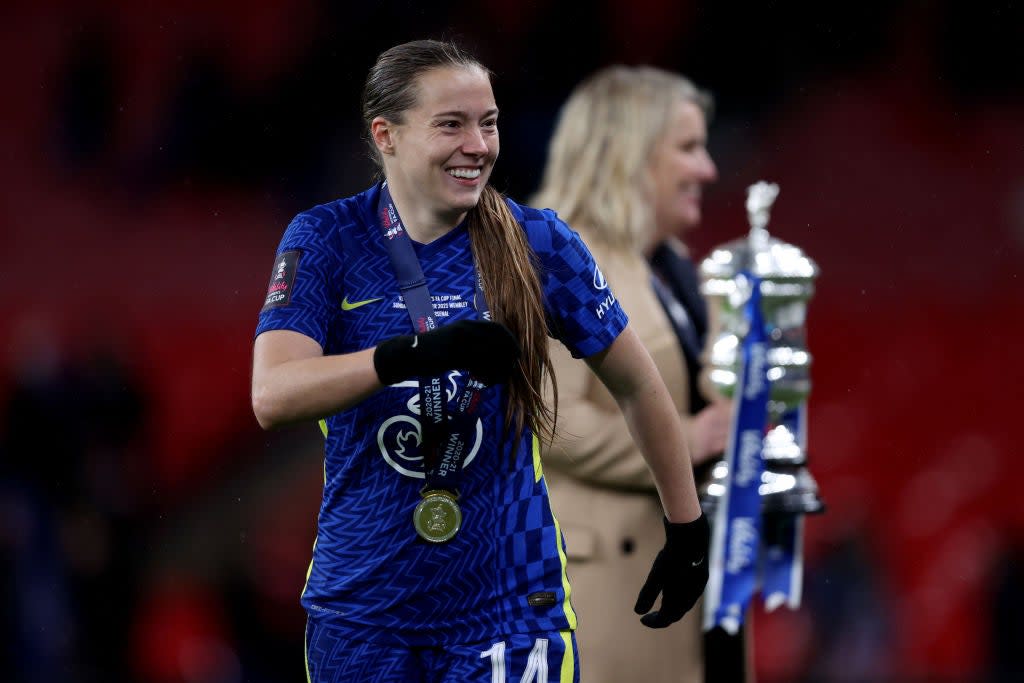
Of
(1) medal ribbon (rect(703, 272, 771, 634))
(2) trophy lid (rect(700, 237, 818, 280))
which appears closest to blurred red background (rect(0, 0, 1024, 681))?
(1) medal ribbon (rect(703, 272, 771, 634))

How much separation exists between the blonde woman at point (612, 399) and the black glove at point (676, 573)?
728 millimetres

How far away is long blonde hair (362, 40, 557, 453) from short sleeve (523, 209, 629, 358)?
0.14 ft

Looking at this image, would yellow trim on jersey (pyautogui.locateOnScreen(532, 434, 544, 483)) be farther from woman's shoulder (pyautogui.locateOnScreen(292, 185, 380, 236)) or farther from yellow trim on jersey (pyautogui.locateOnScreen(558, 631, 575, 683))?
woman's shoulder (pyautogui.locateOnScreen(292, 185, 380, 236))

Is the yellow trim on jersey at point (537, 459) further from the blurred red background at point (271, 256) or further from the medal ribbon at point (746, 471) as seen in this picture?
the blurred red background at point (271, 256)

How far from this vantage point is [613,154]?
3717mm

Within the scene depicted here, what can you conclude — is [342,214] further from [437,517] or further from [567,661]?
[567,661]

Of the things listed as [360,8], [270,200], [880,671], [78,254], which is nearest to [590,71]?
[360,8]

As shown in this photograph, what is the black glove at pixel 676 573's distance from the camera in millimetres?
2676

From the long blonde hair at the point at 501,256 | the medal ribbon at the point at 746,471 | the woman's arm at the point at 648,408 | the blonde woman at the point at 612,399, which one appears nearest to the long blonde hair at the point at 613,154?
the blonde woman at the point at 612,399

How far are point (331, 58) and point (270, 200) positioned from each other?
0.73 metres

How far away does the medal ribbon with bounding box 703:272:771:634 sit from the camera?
2.83m

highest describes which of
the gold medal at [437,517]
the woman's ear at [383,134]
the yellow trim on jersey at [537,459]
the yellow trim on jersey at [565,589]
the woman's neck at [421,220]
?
the woman's ear at [383,134]

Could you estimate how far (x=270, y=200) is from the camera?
677cm

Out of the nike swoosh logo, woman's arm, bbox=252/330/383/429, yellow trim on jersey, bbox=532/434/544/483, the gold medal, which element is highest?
the nike swoosh logo
